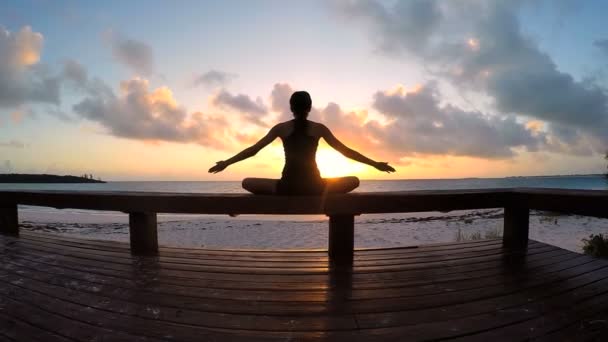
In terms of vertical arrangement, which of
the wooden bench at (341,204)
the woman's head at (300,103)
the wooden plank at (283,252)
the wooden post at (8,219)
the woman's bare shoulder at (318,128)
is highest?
the woman's head at (300,103)

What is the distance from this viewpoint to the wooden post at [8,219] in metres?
4.93

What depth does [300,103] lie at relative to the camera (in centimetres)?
322

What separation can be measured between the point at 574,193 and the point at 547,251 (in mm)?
1081

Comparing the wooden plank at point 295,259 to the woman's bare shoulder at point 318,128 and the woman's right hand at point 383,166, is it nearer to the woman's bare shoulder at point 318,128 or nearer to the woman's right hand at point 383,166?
the woman's right hand at point 383,166

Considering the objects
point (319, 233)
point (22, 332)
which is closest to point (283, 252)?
point (22, 332)

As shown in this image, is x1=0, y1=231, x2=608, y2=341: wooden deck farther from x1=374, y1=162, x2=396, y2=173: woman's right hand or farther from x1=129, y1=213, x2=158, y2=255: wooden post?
x1=374, y1=162, x2=396, y2=173: woman's right hand

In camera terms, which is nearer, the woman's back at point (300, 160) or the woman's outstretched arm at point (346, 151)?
the woman's back at point (300, 160)

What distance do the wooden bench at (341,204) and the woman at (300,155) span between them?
159 millimetres

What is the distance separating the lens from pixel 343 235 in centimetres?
350

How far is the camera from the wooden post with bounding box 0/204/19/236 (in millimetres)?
4934

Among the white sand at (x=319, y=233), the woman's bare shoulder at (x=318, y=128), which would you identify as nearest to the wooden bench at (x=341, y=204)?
the woman's bare shoulder at (x=318, y=128)

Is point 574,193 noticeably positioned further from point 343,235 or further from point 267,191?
point 267,191

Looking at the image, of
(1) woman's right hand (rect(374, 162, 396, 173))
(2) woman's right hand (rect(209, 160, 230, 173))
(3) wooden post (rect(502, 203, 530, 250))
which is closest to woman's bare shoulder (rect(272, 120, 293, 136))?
(2) woman's right hand (rect(209, 160, 230, 173))

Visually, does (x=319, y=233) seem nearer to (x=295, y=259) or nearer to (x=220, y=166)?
(x=295, y=259)
